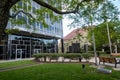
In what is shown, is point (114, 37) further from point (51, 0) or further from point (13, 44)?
point (51, 0)

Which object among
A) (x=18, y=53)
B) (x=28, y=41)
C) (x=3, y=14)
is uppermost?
(x=28, y=41)

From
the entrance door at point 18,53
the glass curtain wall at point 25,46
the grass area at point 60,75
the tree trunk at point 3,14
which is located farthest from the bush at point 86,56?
the tree trunk at point 3,14

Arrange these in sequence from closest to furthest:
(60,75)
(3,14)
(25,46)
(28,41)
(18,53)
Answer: (3,14) < (60,75) < (18,53) < (25,46) < (28,41)

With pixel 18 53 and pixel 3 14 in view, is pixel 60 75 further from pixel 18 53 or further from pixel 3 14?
pixel 18 53

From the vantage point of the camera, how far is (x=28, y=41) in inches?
1674

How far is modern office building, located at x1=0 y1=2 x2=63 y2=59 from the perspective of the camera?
35.8 metres

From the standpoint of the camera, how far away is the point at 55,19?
62.6 feet

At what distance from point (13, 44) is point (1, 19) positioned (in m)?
30.0

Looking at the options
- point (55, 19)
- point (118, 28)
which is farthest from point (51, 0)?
point (118, 28)

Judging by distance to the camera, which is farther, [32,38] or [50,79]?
[32,38]

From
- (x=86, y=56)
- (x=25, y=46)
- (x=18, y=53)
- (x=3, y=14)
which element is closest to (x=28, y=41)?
(x=25, y=46)

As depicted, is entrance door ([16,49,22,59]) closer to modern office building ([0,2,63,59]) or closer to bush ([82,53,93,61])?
modern office building ([0,2,63,59])

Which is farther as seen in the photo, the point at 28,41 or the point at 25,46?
the point at 28,41

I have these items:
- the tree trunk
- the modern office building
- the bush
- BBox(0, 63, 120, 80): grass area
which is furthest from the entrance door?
the tree trunk
